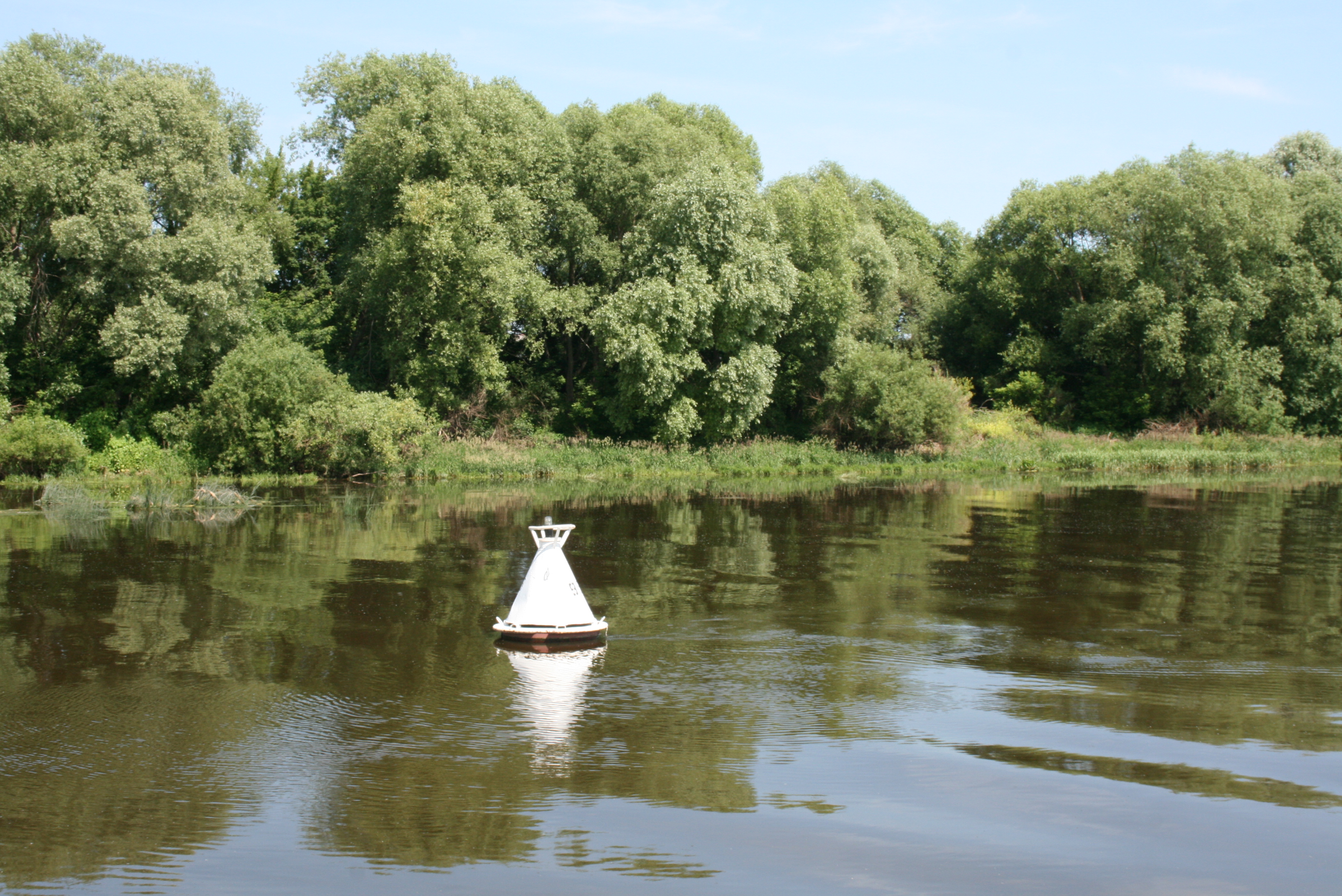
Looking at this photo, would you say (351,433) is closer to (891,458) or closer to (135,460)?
(135,460)

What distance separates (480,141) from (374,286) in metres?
7.66

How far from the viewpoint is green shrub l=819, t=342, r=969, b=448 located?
45.6 metres

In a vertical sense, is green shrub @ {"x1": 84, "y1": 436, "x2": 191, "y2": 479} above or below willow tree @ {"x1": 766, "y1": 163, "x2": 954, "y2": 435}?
below

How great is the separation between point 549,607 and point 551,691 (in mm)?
1918

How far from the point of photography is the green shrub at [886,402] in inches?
1795

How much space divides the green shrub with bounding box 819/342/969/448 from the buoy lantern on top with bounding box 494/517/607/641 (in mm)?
34082

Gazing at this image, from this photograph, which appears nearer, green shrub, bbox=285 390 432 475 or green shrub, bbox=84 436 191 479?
green shrub, bbox=84 436 191 479

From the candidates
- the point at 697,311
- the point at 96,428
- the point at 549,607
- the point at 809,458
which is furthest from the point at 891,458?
the point at 549,607

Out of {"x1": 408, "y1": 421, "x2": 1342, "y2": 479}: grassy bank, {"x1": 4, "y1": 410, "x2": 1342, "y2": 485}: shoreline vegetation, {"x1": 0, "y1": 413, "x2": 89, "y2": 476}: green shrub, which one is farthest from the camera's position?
{"x1": 408, "y1": 421, "x2": 1342, "y2": 479}: grassy bank

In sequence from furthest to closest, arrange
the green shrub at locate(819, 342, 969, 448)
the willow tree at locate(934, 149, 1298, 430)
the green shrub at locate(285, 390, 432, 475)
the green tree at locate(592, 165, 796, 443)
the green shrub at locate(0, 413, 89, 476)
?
the willow tree at locate(934, 149, 1298, 430) → the green shrub at locate(819, 342, 969, 448) → the green tree at locate(592, 165, 796, 443) → the green shrub at locate(285, 390, 432, 475) → the green shrub at locate(0, 413, 89, 476)

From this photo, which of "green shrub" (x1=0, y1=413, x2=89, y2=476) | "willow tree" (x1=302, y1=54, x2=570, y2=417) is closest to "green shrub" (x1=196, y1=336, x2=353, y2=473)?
"green shrub" (x1=0, y1=413, x2=89, y2=476)

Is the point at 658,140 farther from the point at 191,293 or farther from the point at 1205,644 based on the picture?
the point at 1205,644

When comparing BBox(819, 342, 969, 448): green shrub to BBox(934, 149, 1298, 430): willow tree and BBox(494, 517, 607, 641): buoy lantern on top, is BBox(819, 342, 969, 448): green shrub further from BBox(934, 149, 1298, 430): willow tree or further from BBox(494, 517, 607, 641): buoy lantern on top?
BBox(494, 517, 607, 641): buoy lantern on top

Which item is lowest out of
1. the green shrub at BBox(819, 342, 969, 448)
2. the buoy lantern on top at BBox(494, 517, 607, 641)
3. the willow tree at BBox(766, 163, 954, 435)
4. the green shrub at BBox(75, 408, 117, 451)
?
the buoy lantern on top at BBox(494, 517, 607, 641)
